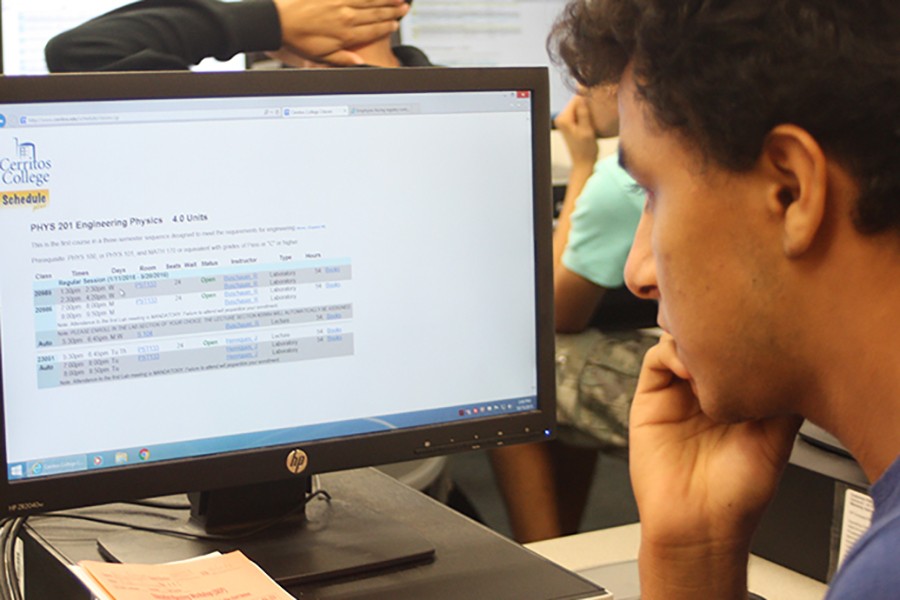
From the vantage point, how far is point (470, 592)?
3.07 feet

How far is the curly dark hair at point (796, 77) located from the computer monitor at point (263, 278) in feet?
1.02

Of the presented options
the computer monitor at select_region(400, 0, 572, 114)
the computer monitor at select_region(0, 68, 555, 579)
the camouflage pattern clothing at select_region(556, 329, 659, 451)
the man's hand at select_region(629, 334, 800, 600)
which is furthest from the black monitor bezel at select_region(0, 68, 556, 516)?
the computer monitor at select_region(400, 0, 572, 114)

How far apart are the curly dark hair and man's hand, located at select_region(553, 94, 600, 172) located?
5.43 ft

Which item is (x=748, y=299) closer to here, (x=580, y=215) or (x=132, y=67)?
(x=132, y=67)

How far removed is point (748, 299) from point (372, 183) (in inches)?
14.2

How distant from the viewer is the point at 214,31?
1430 millimetres

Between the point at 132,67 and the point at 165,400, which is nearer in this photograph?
the point at 165,400

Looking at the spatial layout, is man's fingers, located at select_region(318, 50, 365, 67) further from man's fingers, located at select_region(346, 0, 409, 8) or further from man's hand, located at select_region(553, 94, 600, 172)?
man's hand, located at select_region(553, 94, 600, 172)

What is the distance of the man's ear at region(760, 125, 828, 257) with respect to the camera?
2.26ft

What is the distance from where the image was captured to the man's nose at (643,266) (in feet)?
2.94

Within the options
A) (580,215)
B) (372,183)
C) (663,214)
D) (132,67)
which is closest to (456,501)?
(580,215)

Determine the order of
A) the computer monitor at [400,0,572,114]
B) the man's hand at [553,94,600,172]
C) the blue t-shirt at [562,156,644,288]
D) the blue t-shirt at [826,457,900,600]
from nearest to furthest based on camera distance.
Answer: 1. the blue t-shirt at [826,457,900,600]
2. the blue t-shirt at [562,156,644,288]
3. the man's hand at [553,94,600,172]
4. the computer monitor at [400,0,572,114]

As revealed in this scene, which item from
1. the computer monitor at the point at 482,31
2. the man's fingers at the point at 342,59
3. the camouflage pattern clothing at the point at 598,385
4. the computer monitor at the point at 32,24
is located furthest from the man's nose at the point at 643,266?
the computer monitor at the point at 482,31

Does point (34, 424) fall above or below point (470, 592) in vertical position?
above
